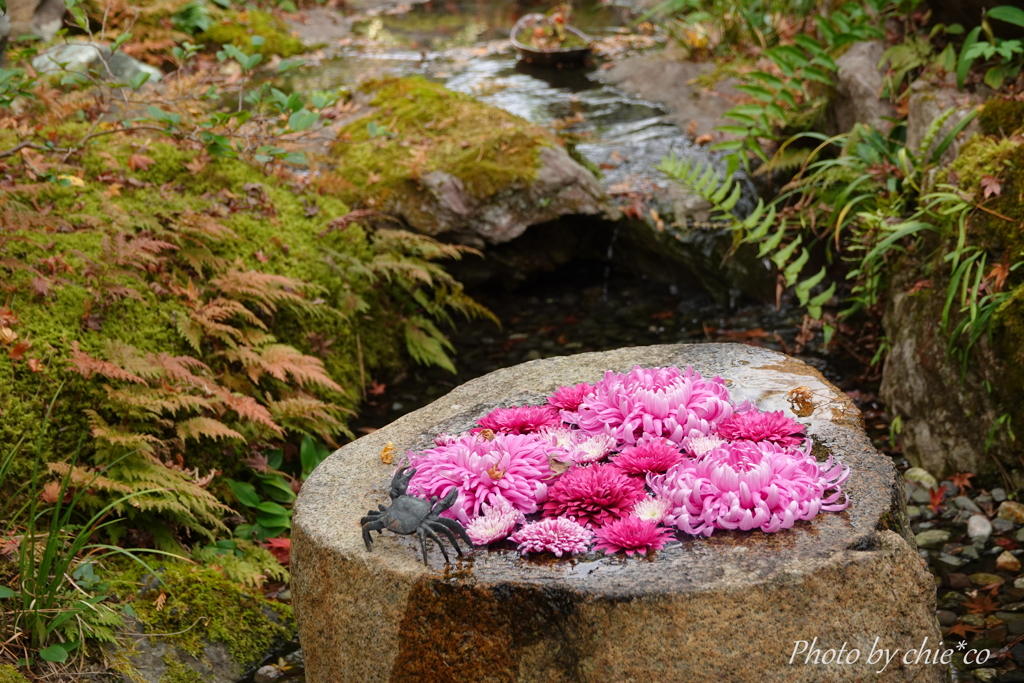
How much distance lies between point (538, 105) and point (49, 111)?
522 centimetres

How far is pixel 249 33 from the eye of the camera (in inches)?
440

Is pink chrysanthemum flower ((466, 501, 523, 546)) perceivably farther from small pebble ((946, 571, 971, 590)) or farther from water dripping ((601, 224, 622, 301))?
water dripping ((601, 224, 622, 301))

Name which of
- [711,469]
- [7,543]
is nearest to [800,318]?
[711,469]

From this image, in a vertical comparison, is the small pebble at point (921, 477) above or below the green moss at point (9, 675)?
below

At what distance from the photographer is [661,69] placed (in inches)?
384

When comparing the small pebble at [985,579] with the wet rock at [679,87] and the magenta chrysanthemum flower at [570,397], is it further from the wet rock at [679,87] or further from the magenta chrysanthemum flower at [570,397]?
the wet rock at [679,87]

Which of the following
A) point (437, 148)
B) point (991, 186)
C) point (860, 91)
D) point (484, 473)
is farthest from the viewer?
point (437, 148)

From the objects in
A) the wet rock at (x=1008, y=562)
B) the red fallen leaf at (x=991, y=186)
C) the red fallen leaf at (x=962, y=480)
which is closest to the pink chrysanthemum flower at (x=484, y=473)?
the wet rock at (x=1008, y=562)

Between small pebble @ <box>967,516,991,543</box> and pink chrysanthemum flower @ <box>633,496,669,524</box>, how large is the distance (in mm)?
2272

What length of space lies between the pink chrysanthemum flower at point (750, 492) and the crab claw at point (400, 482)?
2.71 ft

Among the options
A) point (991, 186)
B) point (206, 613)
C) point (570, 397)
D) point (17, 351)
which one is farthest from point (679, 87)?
point (206, 613)

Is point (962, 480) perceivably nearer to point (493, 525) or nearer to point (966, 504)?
point (966, 504)

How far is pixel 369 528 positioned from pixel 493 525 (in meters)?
0.40

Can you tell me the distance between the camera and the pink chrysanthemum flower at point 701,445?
2.80 m
